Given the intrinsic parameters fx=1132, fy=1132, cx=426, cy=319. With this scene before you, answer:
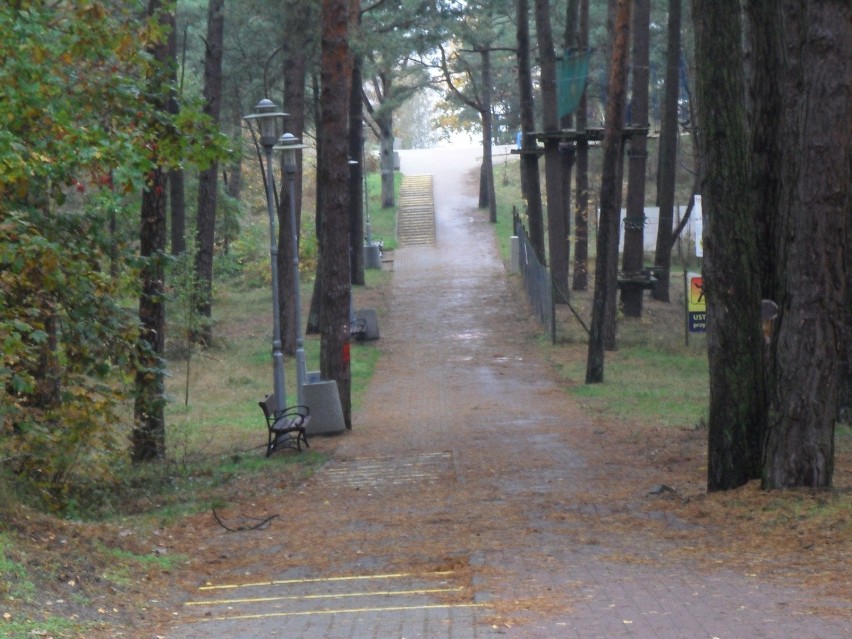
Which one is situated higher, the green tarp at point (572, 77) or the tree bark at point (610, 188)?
the green tarp at point (572, 77)

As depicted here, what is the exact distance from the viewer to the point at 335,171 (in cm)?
1773

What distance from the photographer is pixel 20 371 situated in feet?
31.6

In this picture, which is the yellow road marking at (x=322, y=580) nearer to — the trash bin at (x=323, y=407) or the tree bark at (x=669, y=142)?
the trash bin at (x=323, y=407)

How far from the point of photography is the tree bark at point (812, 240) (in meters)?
9.42

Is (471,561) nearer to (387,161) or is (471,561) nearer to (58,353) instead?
(58,353)

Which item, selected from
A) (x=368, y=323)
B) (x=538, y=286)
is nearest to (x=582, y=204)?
(x=538, y=286)

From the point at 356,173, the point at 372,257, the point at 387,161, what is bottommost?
the point at 372,257

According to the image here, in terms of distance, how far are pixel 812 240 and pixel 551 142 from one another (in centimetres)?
2040

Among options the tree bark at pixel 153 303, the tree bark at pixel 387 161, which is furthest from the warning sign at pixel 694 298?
the tree bark at pixel 387 161

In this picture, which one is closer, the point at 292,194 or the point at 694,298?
the point at 292,194

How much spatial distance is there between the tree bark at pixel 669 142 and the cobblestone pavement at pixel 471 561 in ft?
43.7

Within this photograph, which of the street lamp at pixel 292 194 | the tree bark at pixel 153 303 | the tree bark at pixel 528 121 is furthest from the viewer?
the tree bark at pixel 528 121

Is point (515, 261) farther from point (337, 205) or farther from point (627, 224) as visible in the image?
point (337, 205)

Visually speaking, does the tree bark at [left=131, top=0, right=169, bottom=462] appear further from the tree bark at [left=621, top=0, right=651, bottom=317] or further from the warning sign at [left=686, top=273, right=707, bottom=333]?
the tree bark at [left=621, top=0, right=651, bottom=317]
